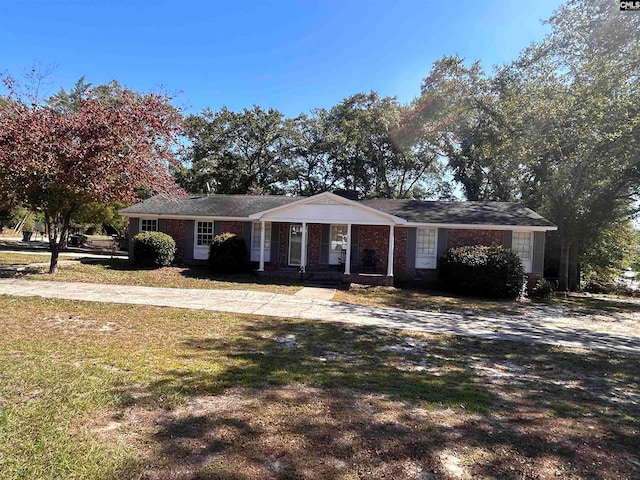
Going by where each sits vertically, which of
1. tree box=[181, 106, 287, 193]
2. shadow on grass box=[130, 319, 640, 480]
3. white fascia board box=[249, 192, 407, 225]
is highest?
tree box=[181, 106, 287, 193]

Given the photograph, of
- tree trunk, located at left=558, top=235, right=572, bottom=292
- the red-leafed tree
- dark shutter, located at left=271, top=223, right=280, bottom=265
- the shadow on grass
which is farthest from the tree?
the shadow on grass

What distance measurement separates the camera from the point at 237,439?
3031mm

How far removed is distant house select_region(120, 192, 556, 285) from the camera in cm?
1578

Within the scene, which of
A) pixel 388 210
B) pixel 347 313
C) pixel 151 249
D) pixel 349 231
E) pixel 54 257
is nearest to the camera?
pixel 347 313

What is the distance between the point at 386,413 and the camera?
145 inches

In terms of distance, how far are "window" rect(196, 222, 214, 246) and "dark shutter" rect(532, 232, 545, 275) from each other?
45.0 ft

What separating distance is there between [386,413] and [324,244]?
13.8m

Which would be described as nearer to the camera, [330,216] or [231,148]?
[330,216]

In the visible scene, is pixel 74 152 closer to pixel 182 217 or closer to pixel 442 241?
pixel 182 217

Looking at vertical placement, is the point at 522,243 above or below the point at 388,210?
below

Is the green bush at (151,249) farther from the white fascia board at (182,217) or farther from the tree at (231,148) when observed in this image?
the tree at (231,148)

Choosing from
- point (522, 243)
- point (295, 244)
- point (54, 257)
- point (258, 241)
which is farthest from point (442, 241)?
point (54, 257)

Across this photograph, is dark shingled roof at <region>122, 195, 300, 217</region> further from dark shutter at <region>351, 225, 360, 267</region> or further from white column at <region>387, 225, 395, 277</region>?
white column at <region>387, 225, 395, 277</region>

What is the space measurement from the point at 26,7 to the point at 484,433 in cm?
1635
